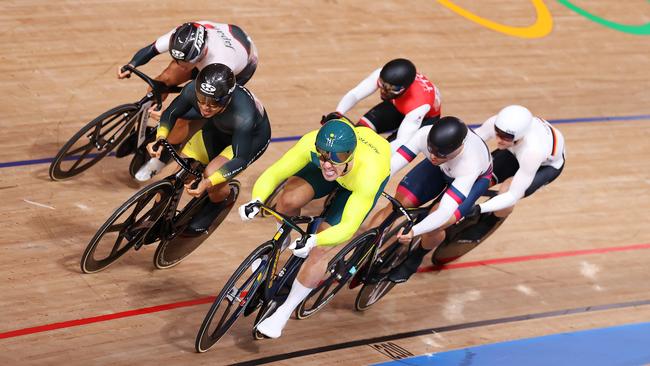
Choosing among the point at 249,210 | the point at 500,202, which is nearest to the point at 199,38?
the point at 249,210

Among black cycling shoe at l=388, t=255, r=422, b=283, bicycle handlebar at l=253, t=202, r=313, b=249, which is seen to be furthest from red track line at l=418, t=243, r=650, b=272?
bicycle handlebar at l=253, t=202, r=313, b=249

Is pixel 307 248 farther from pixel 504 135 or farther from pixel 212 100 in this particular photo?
pixel 504 135

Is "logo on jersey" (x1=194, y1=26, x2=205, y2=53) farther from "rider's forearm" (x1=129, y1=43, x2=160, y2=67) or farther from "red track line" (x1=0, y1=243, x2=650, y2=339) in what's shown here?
"red track line" (x1=0, y1=243, x2=650, y2=339)

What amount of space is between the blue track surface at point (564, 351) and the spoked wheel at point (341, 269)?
0.52 metres

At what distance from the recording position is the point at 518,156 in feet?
20.3

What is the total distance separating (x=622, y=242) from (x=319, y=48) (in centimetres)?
328

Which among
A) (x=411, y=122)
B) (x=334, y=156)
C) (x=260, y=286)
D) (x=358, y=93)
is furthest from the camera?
(x=358, y=93)

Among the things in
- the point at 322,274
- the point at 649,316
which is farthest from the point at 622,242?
the point at 322,274

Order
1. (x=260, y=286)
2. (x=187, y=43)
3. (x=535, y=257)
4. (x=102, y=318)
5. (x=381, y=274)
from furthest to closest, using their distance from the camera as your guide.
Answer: (x=535, y=257) → (x=381, y=274) → (x=187, y=43) → (x=102, y=318) → (x=260, y=286)

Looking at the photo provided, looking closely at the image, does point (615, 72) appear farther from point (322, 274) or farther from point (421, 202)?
point (322, 274)

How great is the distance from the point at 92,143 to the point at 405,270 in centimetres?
222

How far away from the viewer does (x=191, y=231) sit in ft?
19.1

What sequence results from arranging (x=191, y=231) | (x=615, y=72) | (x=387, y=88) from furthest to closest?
(x=615, y=72)
(x=387, y=88)
(x=191, y=231)

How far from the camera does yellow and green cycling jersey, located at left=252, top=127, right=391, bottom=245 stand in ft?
16.3
